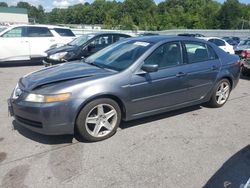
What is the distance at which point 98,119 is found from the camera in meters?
3.92

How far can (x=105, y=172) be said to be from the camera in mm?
3180

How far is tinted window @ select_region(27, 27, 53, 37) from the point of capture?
1116 cm

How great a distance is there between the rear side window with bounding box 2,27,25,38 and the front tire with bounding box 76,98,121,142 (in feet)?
27.6

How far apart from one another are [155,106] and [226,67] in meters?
2.07

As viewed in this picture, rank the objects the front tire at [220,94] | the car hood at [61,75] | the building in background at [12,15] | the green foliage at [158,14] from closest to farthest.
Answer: the car hood at [61,75], the front tire at [220,94], the building in background at [12,15], the green foliage at [158,14]

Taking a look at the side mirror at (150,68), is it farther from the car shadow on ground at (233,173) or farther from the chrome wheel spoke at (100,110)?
the car shadow on ground at (233,173)

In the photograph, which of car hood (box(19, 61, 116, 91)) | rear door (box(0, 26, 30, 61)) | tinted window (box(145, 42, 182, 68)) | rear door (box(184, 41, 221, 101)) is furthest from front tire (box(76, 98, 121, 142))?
rear door (box(0, 26, 30, 61))

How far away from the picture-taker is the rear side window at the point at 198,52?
4.91 m

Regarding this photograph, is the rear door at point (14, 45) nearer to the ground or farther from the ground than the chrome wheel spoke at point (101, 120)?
farther from the ground

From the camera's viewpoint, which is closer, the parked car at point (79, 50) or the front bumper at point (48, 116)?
the front bumper at point (48, 116)

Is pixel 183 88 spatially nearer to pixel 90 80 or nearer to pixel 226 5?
pixel 90 80

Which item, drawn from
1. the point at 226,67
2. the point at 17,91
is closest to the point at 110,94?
the point at 17,91

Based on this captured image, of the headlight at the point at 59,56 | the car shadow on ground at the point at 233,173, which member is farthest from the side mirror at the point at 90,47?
the car shadow on ground at the point at 233,173

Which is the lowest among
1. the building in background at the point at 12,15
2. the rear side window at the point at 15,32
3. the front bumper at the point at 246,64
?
the front bumper at the point at 246,64
